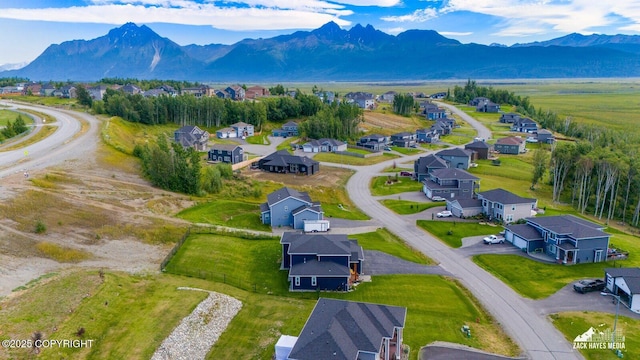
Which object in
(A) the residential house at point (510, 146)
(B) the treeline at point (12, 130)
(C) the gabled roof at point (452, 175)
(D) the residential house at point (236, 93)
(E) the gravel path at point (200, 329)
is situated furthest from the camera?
(D) the residential house at point (236, 93)

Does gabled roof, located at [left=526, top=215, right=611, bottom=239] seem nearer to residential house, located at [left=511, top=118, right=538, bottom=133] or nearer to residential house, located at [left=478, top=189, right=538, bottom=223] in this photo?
residential house, located at [left=478, top=189, right=538, bottom=223]

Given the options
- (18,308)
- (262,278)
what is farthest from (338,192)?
(18,308)

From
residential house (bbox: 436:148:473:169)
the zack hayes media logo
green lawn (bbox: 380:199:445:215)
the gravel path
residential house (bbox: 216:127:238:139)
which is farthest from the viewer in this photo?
residential house (bbox: 216:127:238:139)

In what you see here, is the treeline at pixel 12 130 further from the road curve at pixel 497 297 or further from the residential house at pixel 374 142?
the residential house at pixel 374 142

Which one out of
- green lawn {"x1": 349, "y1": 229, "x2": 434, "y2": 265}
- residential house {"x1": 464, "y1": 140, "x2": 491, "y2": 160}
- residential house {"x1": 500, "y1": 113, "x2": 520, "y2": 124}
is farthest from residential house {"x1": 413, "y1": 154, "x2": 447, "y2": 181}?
residential house {"x1": 500, "y1": 113, "x2": 520, "y2": 124}

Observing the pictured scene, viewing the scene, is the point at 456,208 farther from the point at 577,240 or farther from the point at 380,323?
the point at 380,323

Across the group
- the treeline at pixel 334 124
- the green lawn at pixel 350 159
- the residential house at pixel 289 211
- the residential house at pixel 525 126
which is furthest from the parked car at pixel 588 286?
the residential house at pixel 525 126

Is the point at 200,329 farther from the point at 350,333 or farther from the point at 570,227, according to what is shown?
the point at 570,227
